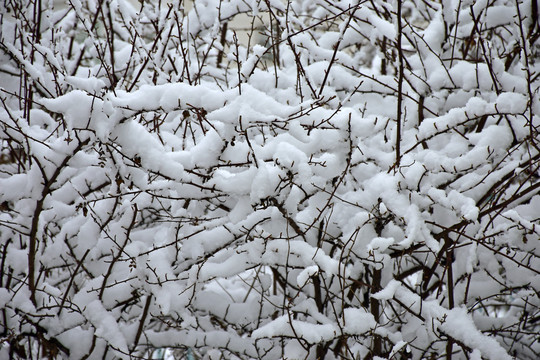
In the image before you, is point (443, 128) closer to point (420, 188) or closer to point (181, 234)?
point (420, 188)

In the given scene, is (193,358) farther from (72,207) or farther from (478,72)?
(478,72)

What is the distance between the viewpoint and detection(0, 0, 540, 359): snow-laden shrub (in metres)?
1.88

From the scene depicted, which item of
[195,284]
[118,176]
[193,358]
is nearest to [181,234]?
[195,284]

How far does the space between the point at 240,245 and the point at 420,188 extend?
981 mm

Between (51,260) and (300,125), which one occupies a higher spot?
(300,125)

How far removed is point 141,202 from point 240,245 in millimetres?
609

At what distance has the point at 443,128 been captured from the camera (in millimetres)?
1989

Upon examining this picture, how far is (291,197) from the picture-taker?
6.65ft

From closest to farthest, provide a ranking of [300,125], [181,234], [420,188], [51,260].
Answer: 1. [300,125]
2. [420,188]
3. [181,234]
4. [51,260]

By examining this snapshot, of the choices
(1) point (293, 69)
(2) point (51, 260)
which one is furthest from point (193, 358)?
(1) point (293, 69)

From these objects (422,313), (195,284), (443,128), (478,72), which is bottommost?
(422,313)

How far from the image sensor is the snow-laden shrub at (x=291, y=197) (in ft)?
6.16

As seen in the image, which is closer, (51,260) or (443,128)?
(443,128)

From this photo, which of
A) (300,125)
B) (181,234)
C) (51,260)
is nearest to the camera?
(300,125)
